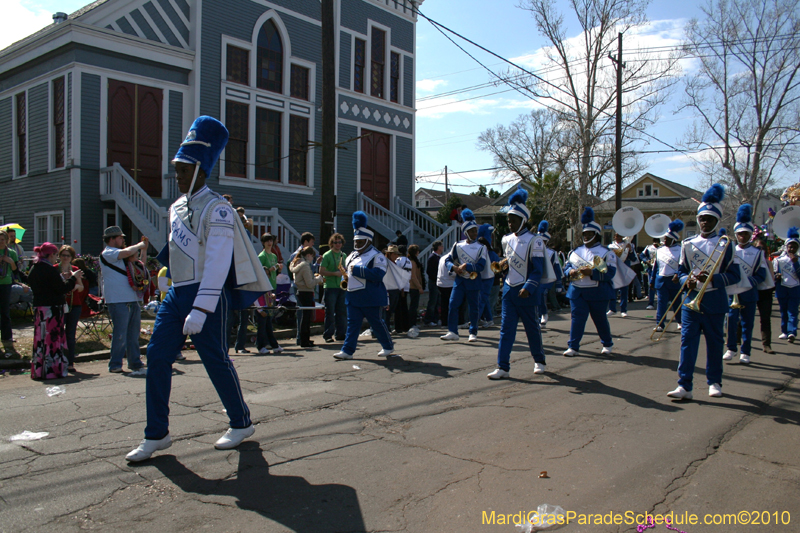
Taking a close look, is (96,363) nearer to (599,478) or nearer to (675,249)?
(599,478)

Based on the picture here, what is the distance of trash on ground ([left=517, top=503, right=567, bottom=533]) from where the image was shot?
326 centimetres

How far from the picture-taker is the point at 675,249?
36.2 ft

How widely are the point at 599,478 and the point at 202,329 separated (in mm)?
2882

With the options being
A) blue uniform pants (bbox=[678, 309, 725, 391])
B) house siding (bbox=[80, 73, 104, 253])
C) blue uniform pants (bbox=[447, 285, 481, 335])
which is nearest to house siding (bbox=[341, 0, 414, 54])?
house siding (bbox=[80, 73, 104, 253])

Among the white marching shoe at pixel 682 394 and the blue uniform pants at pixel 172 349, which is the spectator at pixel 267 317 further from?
the white marching shoe at pixel 682 394

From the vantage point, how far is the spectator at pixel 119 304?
7.39m

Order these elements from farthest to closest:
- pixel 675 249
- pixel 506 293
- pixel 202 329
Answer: pixel 675 249
pixel 506 293
pixel 202 329

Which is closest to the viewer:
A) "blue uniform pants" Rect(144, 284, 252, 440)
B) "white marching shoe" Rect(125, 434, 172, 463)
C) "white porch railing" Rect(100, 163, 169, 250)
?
"white marching shoe" Rect(125, 434, 172, 463)

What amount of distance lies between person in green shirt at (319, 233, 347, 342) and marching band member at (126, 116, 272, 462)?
571 centimetres

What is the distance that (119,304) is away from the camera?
748 cm

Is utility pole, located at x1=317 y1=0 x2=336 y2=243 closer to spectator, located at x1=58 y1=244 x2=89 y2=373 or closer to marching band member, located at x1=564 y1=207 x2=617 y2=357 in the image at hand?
spectator, located at x1=58 y1=244 x2=89 y2=373

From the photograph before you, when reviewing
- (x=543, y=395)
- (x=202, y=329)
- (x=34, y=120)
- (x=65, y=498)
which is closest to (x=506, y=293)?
(x=543, y=395)

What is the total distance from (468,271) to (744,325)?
412cm

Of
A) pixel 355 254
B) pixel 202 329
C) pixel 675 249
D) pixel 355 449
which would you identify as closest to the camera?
pixel 202 329
